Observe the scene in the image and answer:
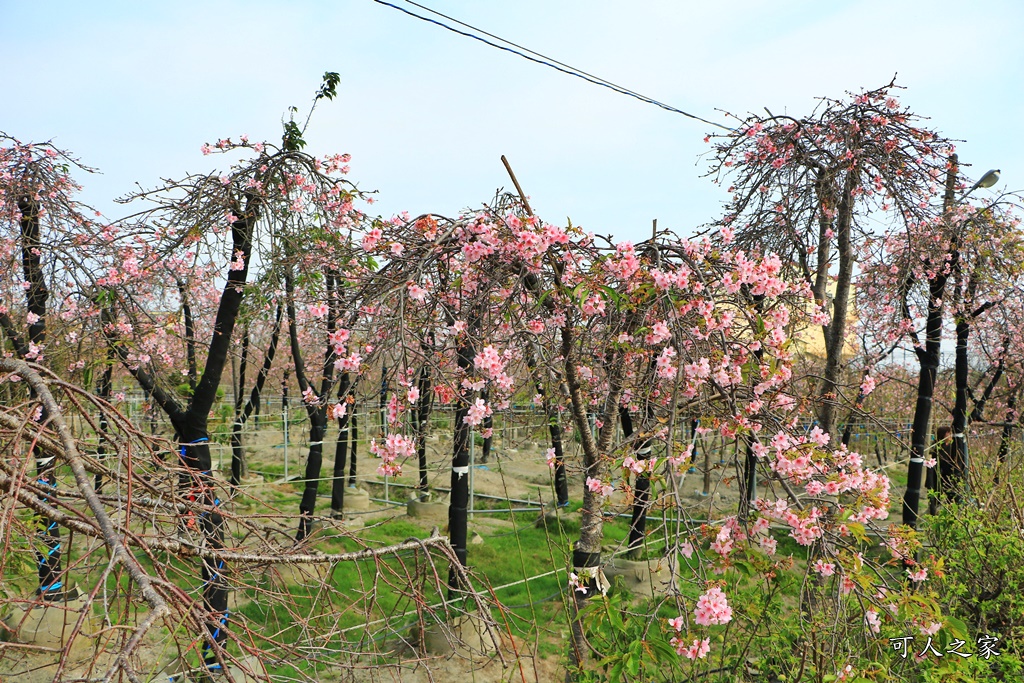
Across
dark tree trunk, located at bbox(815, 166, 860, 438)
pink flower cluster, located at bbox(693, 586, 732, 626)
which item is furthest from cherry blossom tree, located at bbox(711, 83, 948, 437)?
pink flower cluster, located at bbox(693, 586, 732, 626)

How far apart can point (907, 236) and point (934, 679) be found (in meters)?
4.28

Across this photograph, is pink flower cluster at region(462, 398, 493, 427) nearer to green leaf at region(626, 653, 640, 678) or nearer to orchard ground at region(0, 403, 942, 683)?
orchard ground at region(0, 403, 942, 683)


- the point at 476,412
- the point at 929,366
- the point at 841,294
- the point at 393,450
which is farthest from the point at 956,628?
the point at 929,366

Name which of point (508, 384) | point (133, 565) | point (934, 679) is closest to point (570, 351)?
point (508, 384)

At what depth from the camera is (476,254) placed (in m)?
3.02

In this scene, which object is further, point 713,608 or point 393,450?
point 393,450

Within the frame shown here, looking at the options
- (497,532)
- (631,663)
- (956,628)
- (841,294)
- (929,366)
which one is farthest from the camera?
(497,532)

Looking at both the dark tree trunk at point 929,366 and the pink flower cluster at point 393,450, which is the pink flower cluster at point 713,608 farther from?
the dark tree trunk at point 929,366

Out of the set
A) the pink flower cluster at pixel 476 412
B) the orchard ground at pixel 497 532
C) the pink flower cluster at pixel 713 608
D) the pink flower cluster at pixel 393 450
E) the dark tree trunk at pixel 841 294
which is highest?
the dark tree trunk at pixel 841 294

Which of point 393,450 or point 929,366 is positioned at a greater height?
point 929,366

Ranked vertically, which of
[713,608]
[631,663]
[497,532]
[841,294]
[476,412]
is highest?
[841,294]


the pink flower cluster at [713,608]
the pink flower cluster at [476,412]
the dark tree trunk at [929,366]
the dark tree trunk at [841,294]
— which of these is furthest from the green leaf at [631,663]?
the dark tree trunk at [929,366]

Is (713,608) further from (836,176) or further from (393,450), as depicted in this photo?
(836,176)

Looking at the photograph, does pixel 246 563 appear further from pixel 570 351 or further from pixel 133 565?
pixel 570 351
